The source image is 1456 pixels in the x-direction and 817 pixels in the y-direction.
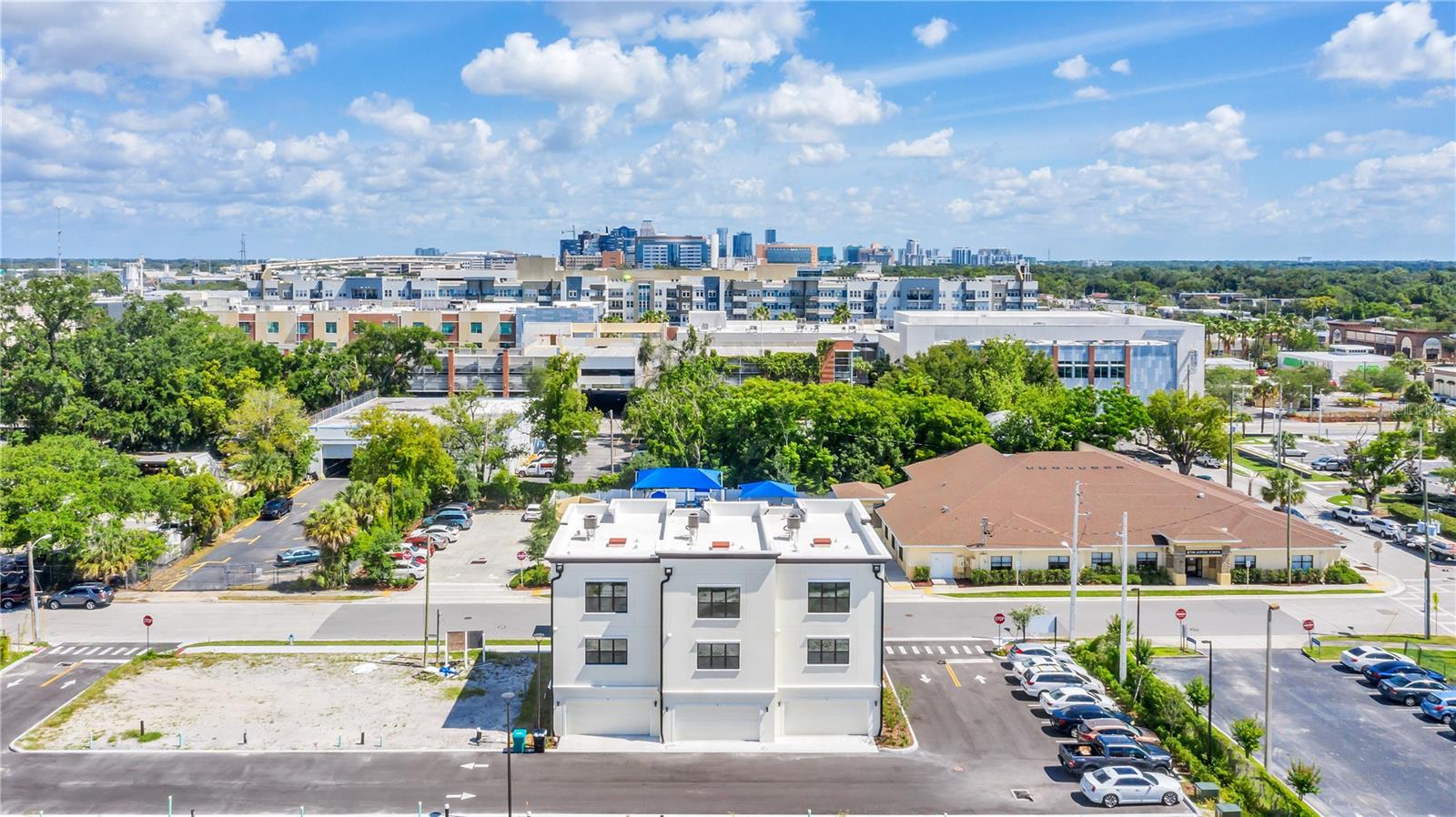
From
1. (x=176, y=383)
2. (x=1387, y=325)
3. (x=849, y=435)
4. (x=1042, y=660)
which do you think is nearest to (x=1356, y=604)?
(x=1042, y=660)

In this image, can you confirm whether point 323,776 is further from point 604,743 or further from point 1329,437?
point 1329,437

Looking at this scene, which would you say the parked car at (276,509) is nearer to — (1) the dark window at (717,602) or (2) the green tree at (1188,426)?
(1) the dark window at (717,602)

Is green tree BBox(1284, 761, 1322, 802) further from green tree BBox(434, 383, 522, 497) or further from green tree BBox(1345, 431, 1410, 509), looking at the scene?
green tree BBox(434, 383, 522, 497)

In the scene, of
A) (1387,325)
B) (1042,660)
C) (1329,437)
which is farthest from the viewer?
(1387,325)

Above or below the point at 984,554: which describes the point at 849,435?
above

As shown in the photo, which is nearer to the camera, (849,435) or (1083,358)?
(849,435)

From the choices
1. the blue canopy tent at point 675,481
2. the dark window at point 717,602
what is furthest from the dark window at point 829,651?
the blue canopy tent at point 675,481

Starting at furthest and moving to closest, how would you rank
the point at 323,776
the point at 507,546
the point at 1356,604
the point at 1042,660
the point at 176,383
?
the point at 176,383 < the point at 507,546 < the point at 1356,604 < the point at 1042,660 < the point at 323,776

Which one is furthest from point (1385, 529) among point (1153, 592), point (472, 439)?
point (472, 439)
